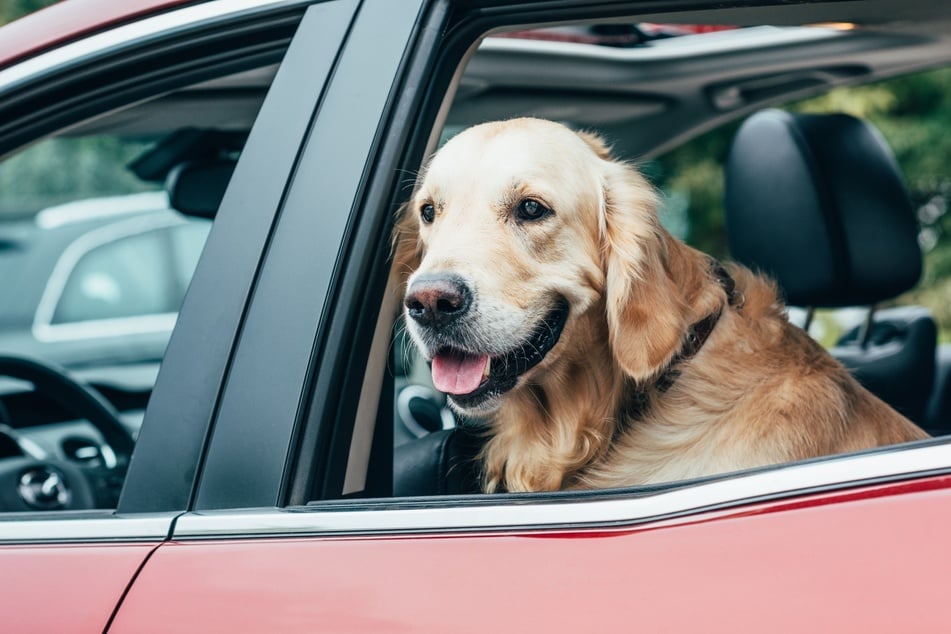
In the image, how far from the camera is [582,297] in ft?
6.66

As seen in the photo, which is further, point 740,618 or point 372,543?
point 372,543

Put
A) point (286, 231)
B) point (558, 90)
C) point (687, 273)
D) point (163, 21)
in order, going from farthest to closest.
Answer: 1. point (558, 90)
2. point (687, 273)
3. point (163, 21)
4. point (286, 231)

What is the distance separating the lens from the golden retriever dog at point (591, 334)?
6.16 ft

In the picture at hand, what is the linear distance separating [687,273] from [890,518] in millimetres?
1071

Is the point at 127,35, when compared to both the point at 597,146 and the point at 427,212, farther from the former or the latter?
the point at 597,146

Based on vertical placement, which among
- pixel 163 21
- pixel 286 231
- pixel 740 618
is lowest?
pixel 740 618

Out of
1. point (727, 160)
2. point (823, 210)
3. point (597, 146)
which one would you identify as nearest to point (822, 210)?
point (823, 210)

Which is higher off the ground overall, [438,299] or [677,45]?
[677,45]

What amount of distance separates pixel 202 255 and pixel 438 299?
479mm

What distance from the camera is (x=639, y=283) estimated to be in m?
1.96

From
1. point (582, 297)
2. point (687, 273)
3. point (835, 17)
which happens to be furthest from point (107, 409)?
point (835, 17)

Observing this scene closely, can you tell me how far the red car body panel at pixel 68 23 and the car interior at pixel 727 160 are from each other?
0.57 meters

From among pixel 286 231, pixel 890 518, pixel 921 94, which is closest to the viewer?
pixel 890 518

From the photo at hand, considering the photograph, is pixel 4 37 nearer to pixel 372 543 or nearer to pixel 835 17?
pixel 372 543
